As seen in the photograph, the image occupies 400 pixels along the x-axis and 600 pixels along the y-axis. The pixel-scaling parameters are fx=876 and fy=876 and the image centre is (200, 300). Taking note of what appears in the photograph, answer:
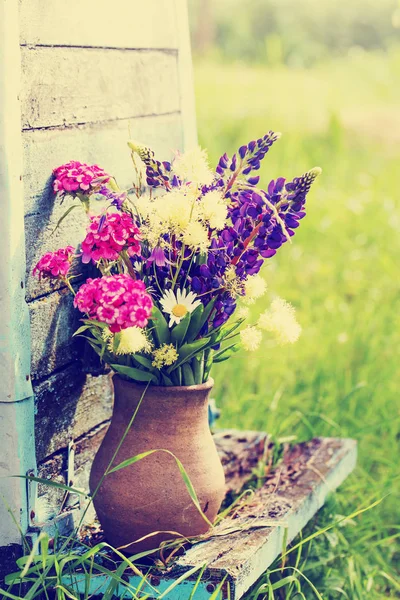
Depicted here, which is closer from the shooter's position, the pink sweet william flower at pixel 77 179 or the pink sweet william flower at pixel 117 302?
the pink sweet william flower at pixel 117 302

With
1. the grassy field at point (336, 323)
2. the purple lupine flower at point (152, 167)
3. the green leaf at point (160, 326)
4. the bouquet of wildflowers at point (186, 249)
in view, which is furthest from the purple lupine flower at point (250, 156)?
the grassy field at point (336, 323)

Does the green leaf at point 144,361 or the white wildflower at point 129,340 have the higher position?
the white wildflower at point 129,340

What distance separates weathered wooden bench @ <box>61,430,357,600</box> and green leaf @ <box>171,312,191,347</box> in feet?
1.42

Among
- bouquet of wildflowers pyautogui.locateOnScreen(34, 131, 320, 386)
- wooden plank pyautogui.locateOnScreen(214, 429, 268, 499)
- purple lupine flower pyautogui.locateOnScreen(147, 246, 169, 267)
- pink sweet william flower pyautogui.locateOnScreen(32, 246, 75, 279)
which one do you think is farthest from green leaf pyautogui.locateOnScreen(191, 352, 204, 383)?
wooden plank pyautogui.locateOnScreen(214, 429, 268, 499)

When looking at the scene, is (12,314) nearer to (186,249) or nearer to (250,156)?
(186,249)

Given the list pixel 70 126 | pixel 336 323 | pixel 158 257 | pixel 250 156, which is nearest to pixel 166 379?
pixel 158 257

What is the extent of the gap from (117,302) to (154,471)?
0.41 meters

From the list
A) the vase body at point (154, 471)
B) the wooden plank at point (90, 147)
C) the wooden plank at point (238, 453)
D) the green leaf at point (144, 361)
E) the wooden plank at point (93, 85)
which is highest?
the wooden plank at point (93, 85)

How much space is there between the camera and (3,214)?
1697mm

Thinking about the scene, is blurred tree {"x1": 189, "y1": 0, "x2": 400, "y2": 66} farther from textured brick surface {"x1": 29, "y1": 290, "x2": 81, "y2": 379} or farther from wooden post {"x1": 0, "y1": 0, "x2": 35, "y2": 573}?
wooden post {"x1": 0, "y1": 0, "x2": 35, "y2": 573}

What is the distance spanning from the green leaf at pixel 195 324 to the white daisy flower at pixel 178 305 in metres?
0.01

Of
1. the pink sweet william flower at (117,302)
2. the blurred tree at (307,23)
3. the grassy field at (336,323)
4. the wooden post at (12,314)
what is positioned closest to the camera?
the pink sweet william flower at (117,302)

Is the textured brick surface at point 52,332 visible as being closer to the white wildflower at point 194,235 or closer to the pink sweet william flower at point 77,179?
the pink sweet william flower at point 77,179

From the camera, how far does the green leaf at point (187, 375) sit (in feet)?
6.02
